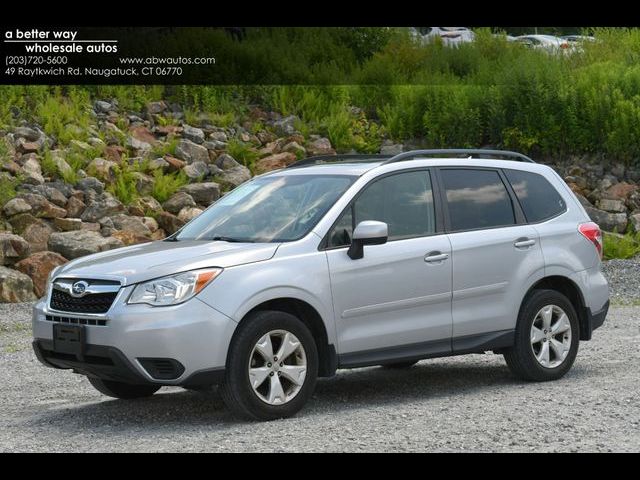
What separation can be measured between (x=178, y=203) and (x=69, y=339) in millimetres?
12062

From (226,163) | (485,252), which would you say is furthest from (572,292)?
(226,163)

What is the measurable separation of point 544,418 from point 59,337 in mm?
3423

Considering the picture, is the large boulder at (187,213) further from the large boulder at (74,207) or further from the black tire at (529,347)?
the black tire at (529,347)

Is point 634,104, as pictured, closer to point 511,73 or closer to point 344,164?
point 511,73

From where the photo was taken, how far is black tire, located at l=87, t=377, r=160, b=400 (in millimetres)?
9000

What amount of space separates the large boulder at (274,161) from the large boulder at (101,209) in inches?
121

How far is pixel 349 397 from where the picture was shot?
916cm

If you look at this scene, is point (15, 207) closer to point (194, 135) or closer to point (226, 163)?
point (226, 163)

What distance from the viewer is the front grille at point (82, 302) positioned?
7.72m

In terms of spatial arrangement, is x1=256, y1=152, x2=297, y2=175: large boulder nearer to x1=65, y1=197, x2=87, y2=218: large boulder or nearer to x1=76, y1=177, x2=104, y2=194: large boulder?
x1=76, y1=177, x2=104, y2=194: large boulder

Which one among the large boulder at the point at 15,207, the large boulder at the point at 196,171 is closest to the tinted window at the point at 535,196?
the large boulder at the point at 15,207

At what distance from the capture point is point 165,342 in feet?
24.5

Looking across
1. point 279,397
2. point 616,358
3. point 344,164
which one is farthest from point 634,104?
point 279,397

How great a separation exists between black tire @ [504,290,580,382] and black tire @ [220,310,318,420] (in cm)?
221
